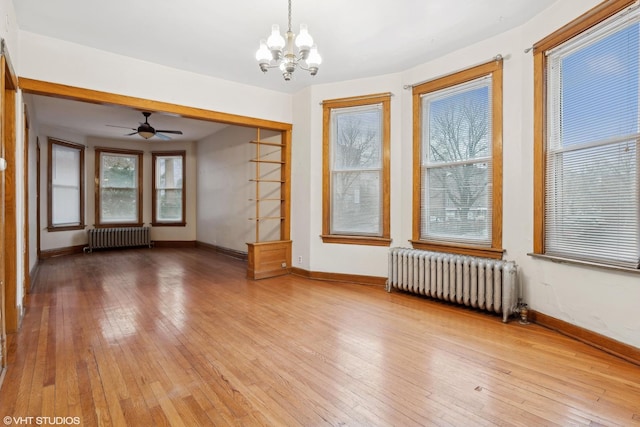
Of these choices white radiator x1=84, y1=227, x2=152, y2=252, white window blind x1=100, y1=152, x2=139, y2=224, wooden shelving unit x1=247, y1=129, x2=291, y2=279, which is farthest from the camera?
white window blind x1=100, y1=152, x2=139, y2=224

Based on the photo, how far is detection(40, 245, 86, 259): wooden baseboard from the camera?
701 centimetres

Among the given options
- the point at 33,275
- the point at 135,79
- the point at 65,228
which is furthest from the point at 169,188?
the point at 135,79

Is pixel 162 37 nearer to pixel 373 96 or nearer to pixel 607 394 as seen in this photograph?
pixel 373 96

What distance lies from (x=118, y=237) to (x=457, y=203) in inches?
321

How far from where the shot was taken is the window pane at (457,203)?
3.84 meters

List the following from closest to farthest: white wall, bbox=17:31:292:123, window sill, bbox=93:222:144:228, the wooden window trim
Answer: white wall, bbox=17:31:292:123, window sill, bbox=93:222:144:228, the wooden window trim

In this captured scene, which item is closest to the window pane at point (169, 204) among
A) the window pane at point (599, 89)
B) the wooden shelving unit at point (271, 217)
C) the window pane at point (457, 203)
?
the wooden shelving unit at point (271, 217)

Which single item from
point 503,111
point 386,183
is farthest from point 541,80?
point 386,183

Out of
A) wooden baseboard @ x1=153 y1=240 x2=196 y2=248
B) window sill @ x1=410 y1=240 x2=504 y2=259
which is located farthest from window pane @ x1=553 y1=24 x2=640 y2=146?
wooden baseboard @ x1=153 y1=240 x2=196 y2=248

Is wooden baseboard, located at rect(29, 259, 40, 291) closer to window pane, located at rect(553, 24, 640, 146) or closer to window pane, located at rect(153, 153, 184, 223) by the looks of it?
window pane, located at rect(153, 153, 184, 223)

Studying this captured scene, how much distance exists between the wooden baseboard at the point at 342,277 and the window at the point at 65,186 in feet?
19.5

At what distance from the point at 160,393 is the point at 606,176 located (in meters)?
3.79

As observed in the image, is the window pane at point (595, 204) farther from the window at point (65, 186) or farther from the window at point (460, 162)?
the window at point (65, 186)

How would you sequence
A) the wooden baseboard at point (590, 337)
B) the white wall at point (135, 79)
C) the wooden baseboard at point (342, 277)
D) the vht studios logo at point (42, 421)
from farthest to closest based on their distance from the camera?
1. the wooden baseboard at point (342, 277)
2. the white wall at point (135, 79)
3. the wooden baseboard at point (590, 337)
4. the vht studios logo at point (42, 421)
